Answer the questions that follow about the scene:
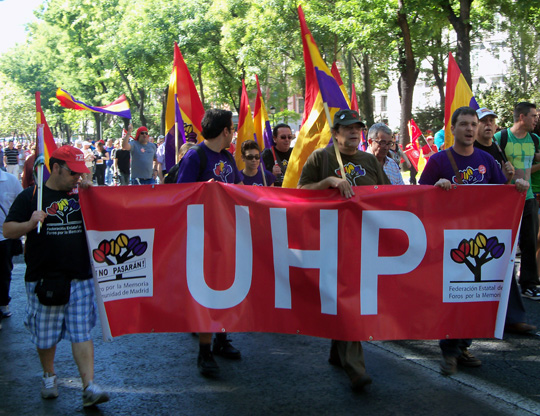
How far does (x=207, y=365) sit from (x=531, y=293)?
13.1 feet

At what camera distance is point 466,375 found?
4.79 metres

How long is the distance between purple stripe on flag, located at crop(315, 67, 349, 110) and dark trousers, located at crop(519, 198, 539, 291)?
105 inches

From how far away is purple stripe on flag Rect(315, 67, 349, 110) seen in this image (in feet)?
16.5

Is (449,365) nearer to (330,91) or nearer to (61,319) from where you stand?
(330,91)

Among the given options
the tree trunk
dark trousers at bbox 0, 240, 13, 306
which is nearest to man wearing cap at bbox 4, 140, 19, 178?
the tree trunk

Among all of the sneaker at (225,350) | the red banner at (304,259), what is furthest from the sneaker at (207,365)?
the red banner at (304,259)

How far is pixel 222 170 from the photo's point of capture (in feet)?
17.3

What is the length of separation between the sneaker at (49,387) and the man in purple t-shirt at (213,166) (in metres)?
1.07

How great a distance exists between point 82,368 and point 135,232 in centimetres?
99

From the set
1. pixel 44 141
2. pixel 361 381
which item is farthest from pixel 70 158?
pixel 361 381

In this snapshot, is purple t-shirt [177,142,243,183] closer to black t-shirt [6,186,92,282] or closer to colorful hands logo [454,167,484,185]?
black t-shirt [6,186,92,282]

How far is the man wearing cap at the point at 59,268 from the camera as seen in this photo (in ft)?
14.0

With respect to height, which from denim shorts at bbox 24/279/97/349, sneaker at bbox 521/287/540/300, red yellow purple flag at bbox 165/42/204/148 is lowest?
sneaker at bbox 521/287/540/300

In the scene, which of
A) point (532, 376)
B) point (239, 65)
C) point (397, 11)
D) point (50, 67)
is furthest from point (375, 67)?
point (532, 376)
